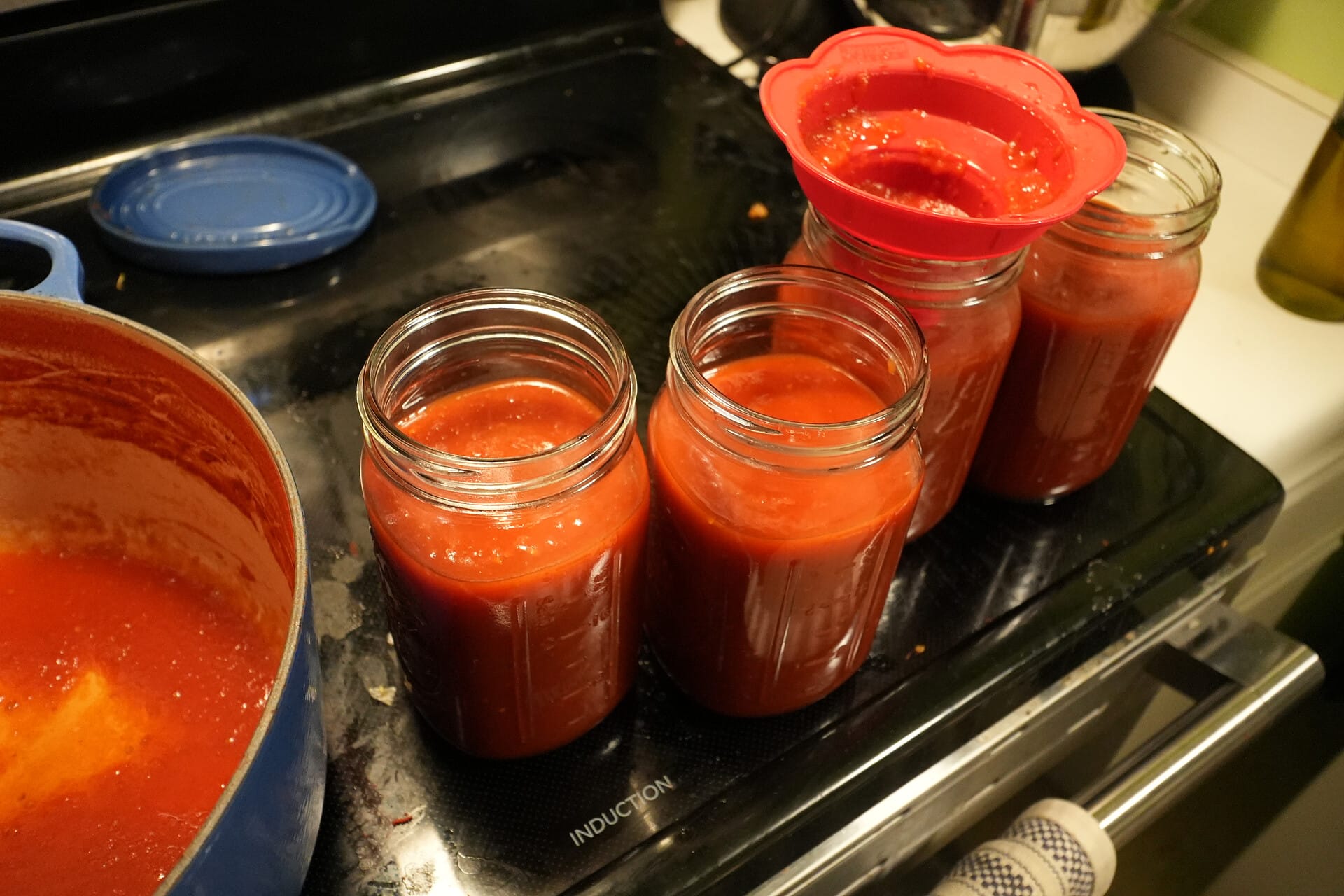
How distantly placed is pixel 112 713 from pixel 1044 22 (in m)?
0.91

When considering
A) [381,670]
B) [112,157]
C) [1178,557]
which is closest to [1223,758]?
[1178,557]

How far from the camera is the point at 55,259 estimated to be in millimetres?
575

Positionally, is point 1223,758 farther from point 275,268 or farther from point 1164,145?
point 275,268

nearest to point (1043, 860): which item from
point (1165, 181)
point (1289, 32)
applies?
point (1165, 181)

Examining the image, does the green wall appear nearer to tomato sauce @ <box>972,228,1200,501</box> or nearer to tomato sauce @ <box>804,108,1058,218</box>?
tomato sauce @ <box>972,228,1200,501</box>

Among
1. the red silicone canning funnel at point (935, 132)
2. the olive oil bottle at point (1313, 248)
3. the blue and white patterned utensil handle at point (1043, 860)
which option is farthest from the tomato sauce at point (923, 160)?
the olive oil bottle at point (1313, 248)

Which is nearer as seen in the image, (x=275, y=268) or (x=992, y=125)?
(x=992, y=125)

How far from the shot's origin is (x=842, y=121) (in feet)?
1.80

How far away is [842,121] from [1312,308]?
594mm

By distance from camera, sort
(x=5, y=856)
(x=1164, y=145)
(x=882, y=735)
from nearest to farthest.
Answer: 1. (x=5, y=856)
2. (x=882, y=735)
3. (x=1164, y=145)

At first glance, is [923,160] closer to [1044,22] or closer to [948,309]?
[948,309]

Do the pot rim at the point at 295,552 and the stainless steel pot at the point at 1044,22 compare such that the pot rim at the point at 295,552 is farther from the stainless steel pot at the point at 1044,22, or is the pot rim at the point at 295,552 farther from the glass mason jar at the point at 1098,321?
the stainless steel pot at the point at 1044,22

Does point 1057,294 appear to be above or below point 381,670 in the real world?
above

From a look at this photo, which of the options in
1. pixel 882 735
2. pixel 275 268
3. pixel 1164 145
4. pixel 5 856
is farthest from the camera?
pixel 275 268
